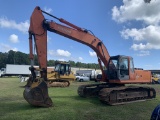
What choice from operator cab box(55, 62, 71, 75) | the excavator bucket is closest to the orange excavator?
the excavator bucket

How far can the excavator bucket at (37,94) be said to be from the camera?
11.2m

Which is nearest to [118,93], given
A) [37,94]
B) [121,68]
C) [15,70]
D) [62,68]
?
[121,68]

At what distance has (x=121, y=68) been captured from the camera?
15.0 m

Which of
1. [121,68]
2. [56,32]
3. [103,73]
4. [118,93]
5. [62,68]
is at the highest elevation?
[56,32]

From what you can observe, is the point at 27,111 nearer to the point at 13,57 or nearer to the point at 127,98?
the point at 127,98

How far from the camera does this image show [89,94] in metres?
16.4

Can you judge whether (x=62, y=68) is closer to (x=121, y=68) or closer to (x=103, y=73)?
(x=103, y=73)

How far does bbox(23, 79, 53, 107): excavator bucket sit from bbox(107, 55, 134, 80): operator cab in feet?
17.5

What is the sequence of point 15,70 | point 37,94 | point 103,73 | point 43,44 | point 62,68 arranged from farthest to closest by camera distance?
point 15,70 → point 62,68 → point 103,73 → point 43,44 → point 37,94

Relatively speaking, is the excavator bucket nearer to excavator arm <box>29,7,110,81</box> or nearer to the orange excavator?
the orange excavator

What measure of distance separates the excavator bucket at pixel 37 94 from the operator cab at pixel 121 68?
17.5 feet

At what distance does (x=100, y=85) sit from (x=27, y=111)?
273 inches

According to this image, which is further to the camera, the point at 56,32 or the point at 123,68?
the point at 123,68

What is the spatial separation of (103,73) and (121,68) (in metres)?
1.45
